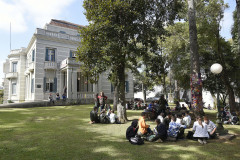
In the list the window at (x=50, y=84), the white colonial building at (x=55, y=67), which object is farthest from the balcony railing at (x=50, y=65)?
the window at (x=50, y=84)

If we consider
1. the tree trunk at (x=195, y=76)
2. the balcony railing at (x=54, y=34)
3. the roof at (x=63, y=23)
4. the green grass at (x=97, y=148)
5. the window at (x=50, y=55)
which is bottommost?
the green grass at (x=97, y=148)

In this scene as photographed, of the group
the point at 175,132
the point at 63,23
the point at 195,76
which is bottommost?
the point at 175,132

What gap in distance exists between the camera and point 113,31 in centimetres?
813

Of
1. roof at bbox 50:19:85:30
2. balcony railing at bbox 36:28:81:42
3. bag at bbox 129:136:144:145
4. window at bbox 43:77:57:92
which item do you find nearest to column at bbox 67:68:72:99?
window at bbox 43:77:57:92

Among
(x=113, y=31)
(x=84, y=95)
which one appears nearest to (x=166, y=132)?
(x=113, y=31)

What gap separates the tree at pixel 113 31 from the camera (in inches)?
316

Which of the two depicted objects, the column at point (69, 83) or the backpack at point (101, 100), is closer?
the backpack at point (101, 100)

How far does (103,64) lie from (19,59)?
23.6 meters

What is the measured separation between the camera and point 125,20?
8.66 meters

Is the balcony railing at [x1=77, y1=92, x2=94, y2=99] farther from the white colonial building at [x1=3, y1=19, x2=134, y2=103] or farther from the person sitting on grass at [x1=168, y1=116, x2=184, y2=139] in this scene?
the person sitting on grass at [x1=168, y1=116, x2=184, y2=139]

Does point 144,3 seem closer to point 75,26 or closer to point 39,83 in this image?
point 39,83

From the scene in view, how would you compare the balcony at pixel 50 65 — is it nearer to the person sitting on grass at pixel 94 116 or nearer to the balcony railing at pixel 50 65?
the balcony railing at pixel 50 65

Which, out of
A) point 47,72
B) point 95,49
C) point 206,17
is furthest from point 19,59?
point 206,17

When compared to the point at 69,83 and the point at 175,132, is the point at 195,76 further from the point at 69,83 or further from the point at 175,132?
the point at 69,83
